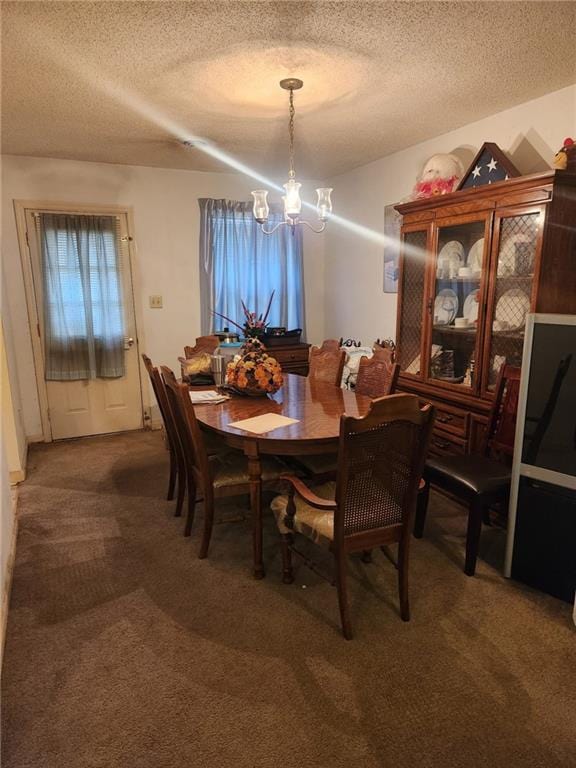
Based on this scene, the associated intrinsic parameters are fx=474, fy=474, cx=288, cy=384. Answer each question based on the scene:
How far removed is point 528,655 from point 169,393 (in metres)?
2.03

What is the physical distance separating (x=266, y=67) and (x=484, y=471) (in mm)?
2329

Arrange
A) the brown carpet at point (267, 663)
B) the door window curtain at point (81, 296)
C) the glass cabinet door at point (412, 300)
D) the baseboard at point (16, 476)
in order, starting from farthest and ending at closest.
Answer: the door window curtain at point (81, 296) → the baseboard at point (16, 476) → the glass cabinet door at point (412, 300) → the brown carpet at point (267, 663)

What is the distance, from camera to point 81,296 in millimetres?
4379

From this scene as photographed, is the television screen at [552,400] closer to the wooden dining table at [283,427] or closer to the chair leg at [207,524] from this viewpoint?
the wooden dining table at [283,427]

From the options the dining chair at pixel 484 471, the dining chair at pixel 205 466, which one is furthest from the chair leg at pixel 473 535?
the dining chair at pixel 205 466

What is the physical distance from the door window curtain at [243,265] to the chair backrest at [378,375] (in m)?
2.07

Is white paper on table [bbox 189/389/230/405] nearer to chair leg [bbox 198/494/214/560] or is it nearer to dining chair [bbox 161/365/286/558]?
dining chair [bbox 161/365/286/558]

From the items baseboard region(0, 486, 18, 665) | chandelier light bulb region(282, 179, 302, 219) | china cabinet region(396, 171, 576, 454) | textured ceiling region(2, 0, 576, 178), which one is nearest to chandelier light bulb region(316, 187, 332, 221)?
chandelier light bulb region(282, 179, 302, 219)

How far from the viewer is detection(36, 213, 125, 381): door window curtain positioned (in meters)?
4.24

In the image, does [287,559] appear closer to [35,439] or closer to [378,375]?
[378,375]

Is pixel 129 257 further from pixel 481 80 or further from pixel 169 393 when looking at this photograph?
pixel 481 80

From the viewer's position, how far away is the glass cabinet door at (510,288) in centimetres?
256

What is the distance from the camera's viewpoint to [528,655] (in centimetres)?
188

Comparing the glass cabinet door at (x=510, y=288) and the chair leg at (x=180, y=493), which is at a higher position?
the glass cabinet door at (x=510, y=288)
